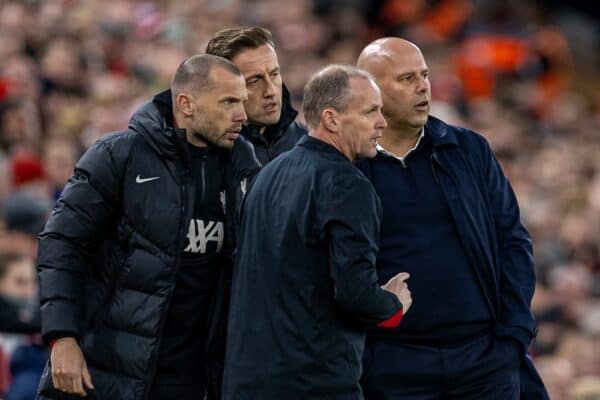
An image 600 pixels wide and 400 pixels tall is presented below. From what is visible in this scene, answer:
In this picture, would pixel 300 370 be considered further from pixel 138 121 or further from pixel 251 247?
pixel 138 121

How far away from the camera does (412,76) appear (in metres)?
5.45

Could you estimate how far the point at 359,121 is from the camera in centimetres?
478

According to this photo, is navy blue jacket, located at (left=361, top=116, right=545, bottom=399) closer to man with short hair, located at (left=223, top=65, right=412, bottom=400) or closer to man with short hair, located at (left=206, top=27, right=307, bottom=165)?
man with short hair, located at (left=206, top=27, right=307, bottom=165)

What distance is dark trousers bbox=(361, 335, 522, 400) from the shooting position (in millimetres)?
5250

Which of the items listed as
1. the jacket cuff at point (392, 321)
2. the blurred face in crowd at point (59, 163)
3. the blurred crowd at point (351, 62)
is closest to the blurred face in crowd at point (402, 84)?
the jacket cuff at point (392, 321)

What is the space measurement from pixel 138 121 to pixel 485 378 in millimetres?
1545

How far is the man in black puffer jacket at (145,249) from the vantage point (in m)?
4.95

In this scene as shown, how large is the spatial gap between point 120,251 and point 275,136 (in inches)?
30.5

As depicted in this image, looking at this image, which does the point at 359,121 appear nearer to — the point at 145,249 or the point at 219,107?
the point at 219,107

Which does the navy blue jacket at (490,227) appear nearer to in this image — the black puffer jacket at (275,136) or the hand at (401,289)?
the black puffer jacket at (275,136)

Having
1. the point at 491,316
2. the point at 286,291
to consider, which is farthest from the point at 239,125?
the point at 491,316

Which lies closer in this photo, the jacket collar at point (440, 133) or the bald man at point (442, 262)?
the bald man at point (442, 262)

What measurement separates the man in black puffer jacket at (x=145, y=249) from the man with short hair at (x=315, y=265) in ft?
0.93

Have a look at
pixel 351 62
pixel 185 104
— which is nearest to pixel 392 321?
pixel 185 104
